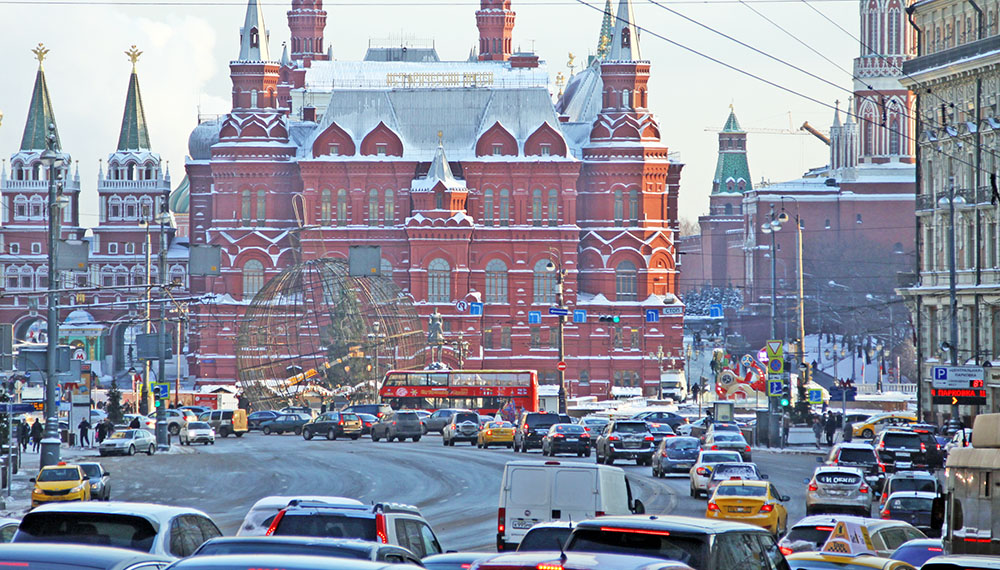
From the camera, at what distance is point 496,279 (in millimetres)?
115312

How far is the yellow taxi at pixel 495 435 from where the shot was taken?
6041 cm

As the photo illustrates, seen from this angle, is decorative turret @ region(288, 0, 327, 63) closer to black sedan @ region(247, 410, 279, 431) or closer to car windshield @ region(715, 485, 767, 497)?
black sedan @ region(247, 410, 279, 431)

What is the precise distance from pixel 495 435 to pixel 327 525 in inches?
1757

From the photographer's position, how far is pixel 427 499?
1465 inches

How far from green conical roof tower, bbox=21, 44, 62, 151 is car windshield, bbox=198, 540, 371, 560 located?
12815 centimetres

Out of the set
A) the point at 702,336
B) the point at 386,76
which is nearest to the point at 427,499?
the point at 386,76

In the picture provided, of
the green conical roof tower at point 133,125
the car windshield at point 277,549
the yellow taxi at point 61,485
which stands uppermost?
the green conical roof tower at point 133,125

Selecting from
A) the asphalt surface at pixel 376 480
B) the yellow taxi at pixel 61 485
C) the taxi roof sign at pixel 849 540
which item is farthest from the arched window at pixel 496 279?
the taxi roof sign at pixel 849 540

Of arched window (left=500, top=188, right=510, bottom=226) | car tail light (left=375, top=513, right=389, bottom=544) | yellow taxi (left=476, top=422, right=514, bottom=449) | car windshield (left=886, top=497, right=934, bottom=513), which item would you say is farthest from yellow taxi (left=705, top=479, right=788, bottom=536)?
arched window (left=500, top=188, right=510, bottom=226)

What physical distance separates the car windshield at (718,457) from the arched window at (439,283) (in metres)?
75.9

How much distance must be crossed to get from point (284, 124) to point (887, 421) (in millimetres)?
64872

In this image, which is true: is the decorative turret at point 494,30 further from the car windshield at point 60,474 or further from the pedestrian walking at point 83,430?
the car windshield at point 60,474

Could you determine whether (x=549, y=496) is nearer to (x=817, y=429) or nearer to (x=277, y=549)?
(x=277, y=549)

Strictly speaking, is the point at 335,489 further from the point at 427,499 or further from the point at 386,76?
the point at 386,76
